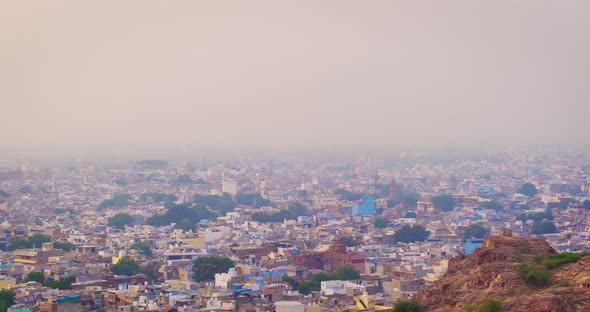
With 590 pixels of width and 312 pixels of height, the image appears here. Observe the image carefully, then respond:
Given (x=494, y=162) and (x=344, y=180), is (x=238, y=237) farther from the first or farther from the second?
(x=494, y=162)

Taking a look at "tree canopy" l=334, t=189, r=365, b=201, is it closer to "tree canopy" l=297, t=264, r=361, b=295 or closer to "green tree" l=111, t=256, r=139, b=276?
"green tree" l=111, t=256, r=139, b=276

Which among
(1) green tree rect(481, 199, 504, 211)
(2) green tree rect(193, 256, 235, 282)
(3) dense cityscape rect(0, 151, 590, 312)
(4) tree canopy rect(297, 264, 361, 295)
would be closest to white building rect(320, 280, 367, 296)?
(3) dense cityscape rect(0, 151, 590, 312)

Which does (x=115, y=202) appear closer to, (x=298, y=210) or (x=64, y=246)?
(x=298, y=210)

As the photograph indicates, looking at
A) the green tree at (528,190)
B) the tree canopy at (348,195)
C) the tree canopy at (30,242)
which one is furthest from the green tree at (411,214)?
the tree canopy at (30,242)

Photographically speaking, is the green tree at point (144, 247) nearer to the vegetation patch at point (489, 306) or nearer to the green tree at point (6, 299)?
the green tree at point (6, 299)

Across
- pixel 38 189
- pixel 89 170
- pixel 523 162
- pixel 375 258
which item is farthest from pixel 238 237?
pixel 523 162

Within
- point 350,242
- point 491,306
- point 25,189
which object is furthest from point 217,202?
point 491,306
